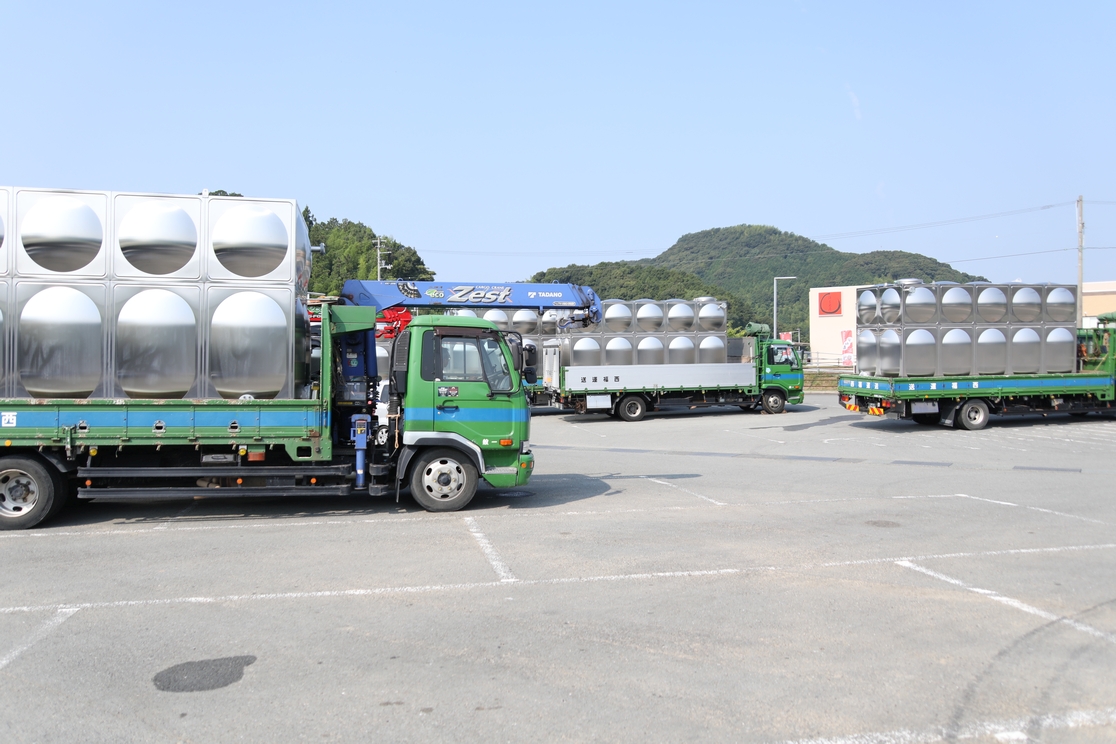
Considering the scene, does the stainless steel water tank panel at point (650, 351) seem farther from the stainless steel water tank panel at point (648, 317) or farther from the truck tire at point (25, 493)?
the truck tire at point (25, 493)

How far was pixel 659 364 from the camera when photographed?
26.8 m

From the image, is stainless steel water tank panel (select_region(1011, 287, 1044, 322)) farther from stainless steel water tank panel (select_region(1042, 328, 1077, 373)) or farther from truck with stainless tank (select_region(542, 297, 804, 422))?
truck with stainless tank (select_region(542, 297, 804, 422))

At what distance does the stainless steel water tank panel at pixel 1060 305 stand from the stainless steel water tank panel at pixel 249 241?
67.7ft

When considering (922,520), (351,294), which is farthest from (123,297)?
(922,520)

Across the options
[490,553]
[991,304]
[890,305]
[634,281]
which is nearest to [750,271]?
[634,281]

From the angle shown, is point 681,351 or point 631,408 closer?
point 631,408

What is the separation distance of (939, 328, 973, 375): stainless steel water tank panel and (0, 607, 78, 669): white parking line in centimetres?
2015

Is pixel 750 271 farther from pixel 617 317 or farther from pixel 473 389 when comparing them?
pixel 473 389

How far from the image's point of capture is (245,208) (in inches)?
378

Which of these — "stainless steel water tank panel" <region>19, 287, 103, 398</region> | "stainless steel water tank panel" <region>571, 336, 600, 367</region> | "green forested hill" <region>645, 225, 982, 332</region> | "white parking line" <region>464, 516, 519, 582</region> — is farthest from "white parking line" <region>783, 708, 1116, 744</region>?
"green forested hill" <region>645, 225, 982, 332</region>

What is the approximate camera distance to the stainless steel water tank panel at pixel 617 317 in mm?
26625

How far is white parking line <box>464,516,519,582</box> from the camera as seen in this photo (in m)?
7.53

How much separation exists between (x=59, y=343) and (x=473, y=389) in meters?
4.58

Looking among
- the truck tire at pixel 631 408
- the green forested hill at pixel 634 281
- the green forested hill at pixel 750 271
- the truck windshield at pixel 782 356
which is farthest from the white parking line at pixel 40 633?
the green forested hill at pixel 634 281
